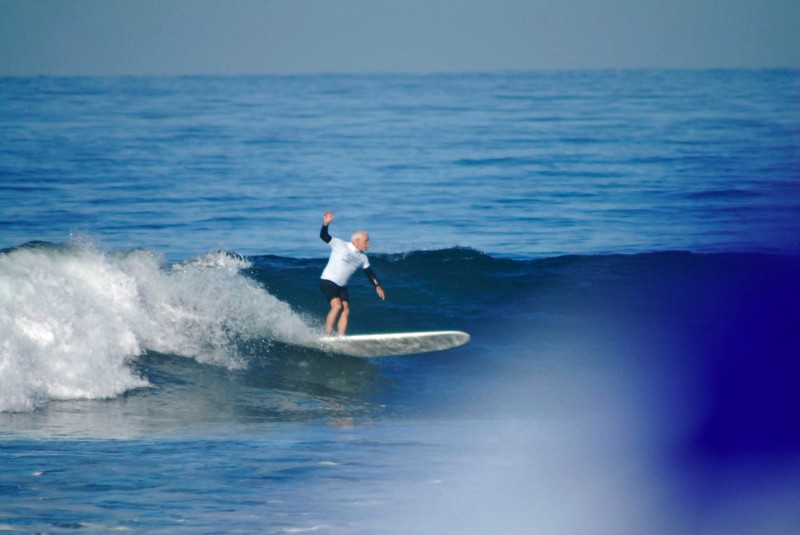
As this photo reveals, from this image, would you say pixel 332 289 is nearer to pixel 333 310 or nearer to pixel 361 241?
pixel 333 310

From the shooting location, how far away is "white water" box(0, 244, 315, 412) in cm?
1229

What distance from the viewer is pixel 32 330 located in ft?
42.3

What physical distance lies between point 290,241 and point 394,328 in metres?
6.63

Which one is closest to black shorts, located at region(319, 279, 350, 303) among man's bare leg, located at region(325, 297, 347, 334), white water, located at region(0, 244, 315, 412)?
man's bare leg, located at region(325, 297, 347, 334)

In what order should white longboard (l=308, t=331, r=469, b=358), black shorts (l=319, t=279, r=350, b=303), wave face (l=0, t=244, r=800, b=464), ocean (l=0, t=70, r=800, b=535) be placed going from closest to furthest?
ocean (l=0, t=70, r=800, b=535), wave face (l=0, t=244, r=800, b=464), black shorts (l=319, t=279, r=350, b=303), white longboard (l=308, t=331, r=469, b=358)

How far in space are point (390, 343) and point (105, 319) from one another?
156 inches

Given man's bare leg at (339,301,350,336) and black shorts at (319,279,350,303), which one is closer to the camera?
black shorts at (319,279,350,303)

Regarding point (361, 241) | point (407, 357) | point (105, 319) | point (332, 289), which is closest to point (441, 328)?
point (407, 357)

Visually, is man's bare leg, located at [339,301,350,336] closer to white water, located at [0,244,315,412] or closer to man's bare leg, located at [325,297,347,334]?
man's bare leg, located at [325,297,347,334]

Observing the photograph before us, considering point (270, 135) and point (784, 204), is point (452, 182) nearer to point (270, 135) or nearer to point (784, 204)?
point (784, 204)

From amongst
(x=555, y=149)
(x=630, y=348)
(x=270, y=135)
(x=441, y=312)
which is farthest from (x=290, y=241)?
(x=270, y=135)

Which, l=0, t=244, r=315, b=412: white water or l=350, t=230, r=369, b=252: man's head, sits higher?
l=350, t=230, r=369, b=252: man's head

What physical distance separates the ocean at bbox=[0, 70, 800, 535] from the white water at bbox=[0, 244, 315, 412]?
4 centimetres

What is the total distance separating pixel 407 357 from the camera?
15.0 metres
